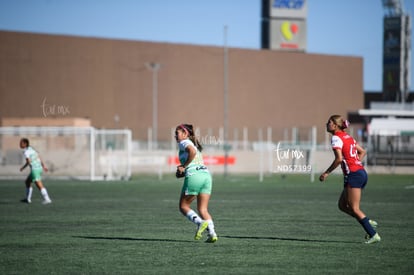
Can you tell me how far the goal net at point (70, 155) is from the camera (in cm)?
4044

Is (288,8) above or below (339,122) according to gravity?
above

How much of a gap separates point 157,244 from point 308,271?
3.38 m

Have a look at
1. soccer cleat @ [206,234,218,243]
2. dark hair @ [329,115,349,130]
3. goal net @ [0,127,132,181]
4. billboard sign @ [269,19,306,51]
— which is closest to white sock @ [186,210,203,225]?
soccer cleat @ [206,234,218,243]

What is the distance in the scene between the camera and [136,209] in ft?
64.8

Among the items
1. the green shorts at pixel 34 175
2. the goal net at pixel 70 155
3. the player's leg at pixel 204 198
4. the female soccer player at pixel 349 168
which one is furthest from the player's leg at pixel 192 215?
the goal net at pixel 70 155

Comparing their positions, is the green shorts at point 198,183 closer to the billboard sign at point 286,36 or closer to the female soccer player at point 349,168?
the female soccer player at point 349,168

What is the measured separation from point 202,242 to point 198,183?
999 millimetres

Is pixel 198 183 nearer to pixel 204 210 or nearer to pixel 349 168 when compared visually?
pixel 204 210

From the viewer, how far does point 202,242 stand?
488 inches

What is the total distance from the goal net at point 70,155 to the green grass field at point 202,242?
17.7 metres

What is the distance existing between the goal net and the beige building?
44.2ft

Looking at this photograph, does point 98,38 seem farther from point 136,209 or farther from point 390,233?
point 390,233

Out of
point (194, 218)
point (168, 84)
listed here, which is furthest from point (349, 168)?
point (168, 84)

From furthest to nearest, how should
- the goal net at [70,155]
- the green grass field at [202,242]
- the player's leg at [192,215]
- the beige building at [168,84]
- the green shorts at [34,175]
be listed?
the beige building at [168,84], the goal net at [70,155], the green shorts at [34,175], the player's leg at [192,215], the green grass field at [202,242]
